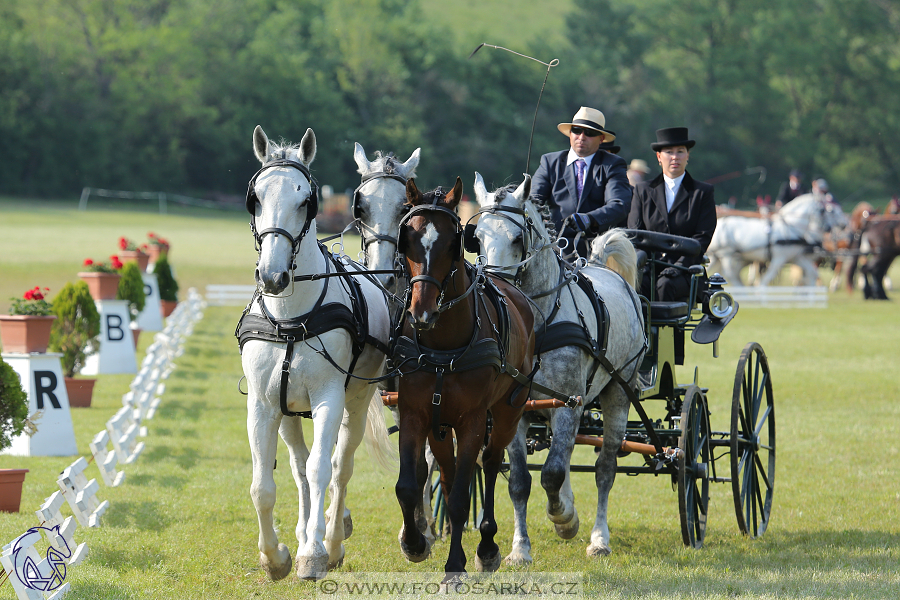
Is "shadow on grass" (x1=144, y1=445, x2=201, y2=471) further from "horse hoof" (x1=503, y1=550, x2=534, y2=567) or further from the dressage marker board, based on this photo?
the dressage marker board

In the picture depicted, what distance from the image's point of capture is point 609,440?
6.66 metres

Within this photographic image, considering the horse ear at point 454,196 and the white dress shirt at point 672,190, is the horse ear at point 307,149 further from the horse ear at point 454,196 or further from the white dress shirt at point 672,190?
the white dress shirt at point 672,190

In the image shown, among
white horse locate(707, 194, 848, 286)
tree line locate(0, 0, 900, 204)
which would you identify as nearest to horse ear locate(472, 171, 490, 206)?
white horse locate(707, 194, 848, 286)

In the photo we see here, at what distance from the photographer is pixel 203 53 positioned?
6838 centimetres

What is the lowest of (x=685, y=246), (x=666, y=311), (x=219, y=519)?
(x=219, y=519)

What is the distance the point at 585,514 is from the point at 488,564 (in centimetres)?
A: 274

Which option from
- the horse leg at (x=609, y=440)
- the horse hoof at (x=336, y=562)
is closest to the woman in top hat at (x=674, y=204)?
the horse leg at (x=609, y=440)

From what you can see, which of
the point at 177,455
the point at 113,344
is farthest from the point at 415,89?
the point at 177,455

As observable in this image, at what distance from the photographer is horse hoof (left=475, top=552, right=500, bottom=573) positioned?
5.27 meters

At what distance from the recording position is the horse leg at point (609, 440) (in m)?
6.49

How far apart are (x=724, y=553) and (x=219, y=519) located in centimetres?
348

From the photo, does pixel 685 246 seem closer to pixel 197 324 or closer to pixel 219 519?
pixel 219 519

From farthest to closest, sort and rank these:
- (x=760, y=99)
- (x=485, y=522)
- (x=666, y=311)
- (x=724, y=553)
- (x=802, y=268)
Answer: (x=760, y=99) → (x=802, y=268) → (x=666, y=311) → (x=724, y=553) → (x=485, y=522)

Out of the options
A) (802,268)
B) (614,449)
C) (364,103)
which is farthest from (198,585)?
(364,103)
